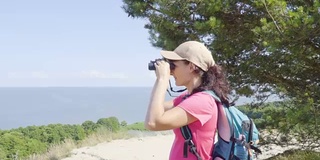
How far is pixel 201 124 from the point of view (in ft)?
6.82

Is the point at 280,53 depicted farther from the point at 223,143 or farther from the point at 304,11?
the point at 223,143

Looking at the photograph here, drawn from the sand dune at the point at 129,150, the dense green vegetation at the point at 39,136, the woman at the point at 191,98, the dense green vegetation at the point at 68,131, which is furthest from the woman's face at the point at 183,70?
the dense green vegetation at the point at 39,136

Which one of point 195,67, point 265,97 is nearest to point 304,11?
point 265,97

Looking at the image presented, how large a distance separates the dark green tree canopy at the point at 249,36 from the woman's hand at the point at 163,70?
3.18 meters

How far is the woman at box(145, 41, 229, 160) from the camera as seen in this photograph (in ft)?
6.61

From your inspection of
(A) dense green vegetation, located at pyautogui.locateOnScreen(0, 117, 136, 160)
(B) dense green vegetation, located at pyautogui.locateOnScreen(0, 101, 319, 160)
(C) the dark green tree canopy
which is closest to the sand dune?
(B) dense green vegetation, located at pyautogui.locateOnScreen(0, 101, 319, 160)

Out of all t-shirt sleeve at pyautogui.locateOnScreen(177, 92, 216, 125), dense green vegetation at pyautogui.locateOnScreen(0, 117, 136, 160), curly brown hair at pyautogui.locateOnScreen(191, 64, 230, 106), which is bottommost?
dense green vegetation at pyautogui.locateOnScreen(0, 117, 136, 160)

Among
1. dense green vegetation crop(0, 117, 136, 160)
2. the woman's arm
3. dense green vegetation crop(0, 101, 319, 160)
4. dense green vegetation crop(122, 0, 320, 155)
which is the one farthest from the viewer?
dense green vegetation crop(0, 117, 136, 160)

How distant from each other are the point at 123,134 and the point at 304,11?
40.2ft

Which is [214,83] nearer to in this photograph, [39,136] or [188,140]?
[188,140]

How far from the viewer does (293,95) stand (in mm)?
6797

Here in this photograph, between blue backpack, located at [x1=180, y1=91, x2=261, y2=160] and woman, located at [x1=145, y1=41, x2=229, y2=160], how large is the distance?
28 millimetres

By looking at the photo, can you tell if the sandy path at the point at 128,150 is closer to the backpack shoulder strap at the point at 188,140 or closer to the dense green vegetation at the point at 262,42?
the dense green vegetation at the point at 262,42

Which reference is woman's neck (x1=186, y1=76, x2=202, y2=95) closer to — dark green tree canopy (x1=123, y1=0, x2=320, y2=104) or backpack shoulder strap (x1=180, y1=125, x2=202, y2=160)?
backpack shoulder strap (x1=180, y1=125, x2=202, y2=160)
